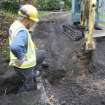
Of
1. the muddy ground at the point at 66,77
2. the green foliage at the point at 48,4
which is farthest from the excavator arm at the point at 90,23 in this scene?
the green foliage at the point at 48,4

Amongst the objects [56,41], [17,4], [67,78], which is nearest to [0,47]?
[56,41]

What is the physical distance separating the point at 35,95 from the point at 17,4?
7.35 metres

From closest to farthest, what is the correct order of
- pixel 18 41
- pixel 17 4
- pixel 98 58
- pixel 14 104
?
pixel 18 41 → pixel 14 104 → pixel 98 58 → pixel 17 4

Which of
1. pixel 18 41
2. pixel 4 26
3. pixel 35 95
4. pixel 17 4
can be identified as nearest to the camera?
pixel 18 41

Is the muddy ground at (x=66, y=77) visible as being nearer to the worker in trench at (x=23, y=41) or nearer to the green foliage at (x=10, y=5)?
the worker in trench at (x=23, y=41)

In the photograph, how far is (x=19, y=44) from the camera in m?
4.42

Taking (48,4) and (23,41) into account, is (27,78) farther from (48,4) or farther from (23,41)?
(48,4)

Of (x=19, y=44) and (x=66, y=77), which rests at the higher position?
(x=19, y=44)

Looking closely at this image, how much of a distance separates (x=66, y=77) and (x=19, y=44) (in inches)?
93.1

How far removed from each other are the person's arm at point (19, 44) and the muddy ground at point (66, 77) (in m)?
1.00

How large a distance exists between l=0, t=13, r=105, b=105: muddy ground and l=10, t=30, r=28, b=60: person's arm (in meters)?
1.00

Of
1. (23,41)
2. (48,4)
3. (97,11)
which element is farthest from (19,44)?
(48,4)

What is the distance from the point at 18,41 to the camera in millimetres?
4438

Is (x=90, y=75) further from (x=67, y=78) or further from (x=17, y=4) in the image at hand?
(x=17, y=4)
